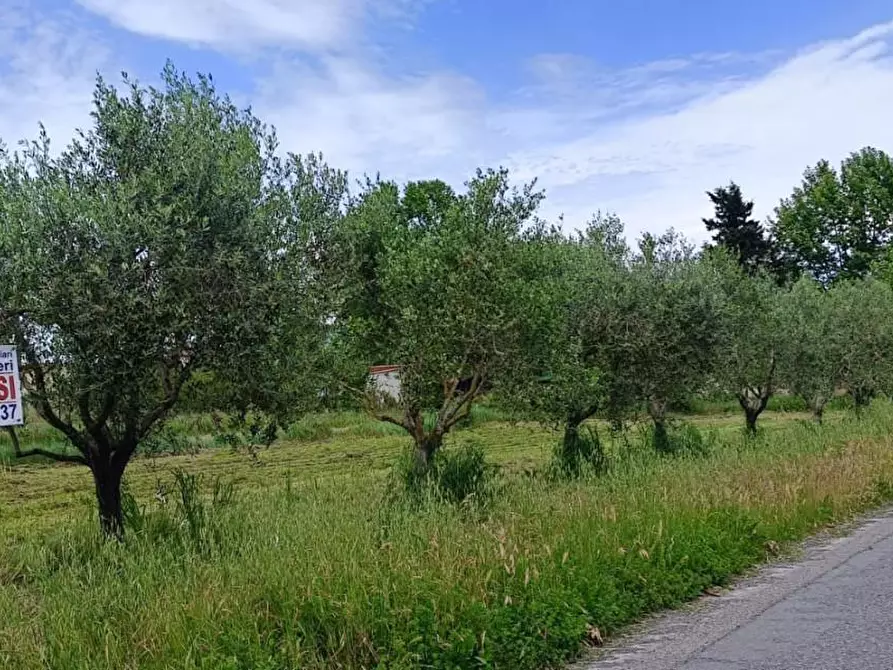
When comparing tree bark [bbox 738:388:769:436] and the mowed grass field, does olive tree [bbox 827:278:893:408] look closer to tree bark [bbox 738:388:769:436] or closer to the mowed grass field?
tree bark [bbox 738:388:769:436]

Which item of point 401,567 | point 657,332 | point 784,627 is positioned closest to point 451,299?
point 657,332

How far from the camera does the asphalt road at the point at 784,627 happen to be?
5.99m

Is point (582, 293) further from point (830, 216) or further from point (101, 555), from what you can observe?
point (830, 216)

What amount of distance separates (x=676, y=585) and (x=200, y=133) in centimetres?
615

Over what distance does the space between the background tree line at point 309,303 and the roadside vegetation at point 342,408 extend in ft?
0.12

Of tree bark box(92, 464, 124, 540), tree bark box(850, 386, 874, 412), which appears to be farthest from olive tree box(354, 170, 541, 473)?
tree bark box(850, 386, 874, 412)

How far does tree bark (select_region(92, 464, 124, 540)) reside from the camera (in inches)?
378

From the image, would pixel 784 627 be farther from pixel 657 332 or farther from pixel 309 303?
pixel 657 332

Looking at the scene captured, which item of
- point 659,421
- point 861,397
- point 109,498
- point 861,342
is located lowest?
point 861,397

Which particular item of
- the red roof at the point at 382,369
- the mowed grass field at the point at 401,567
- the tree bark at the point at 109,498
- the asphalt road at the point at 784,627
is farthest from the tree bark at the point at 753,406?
the tree bark at the point at 109,498

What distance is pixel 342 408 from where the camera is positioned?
536 inches

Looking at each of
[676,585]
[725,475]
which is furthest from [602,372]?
[676,585]

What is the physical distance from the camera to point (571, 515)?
347 inches

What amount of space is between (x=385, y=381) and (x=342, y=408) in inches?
63.3
